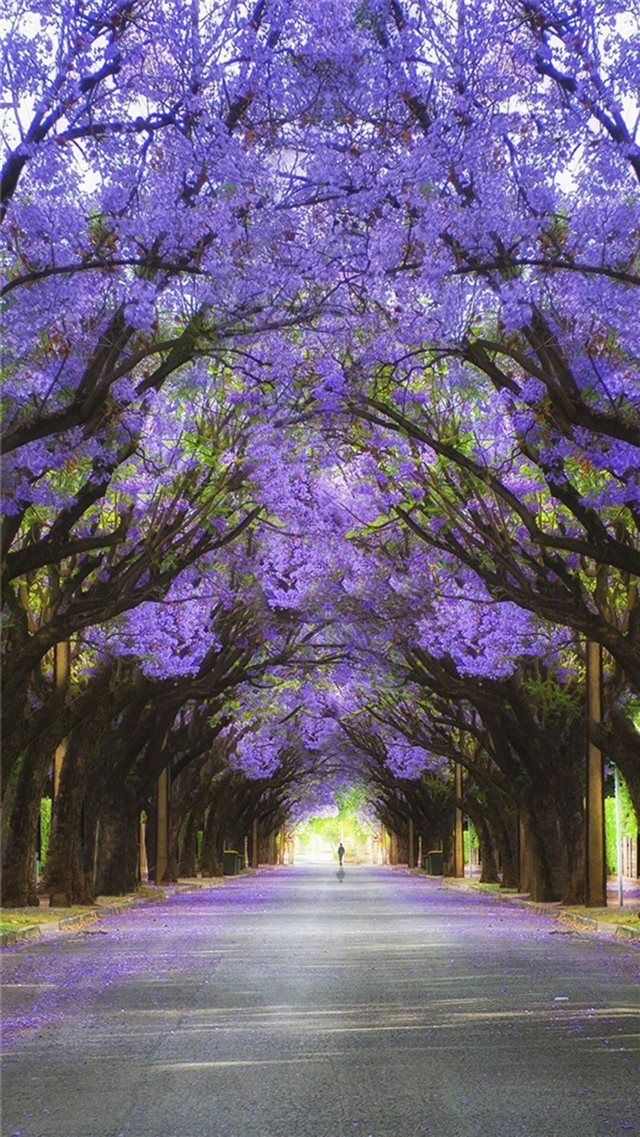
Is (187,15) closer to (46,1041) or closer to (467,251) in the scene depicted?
(467,251)

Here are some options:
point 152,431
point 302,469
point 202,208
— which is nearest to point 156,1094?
point 202,208

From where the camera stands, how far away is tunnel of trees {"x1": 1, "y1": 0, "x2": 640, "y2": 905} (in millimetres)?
15047

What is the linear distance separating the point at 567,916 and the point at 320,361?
554 inches

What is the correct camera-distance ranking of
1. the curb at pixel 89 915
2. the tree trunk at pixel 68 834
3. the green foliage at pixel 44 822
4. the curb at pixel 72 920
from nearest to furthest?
the curb at pixel 72 920, the curb at pixel 89 915, the tree trunk at pixel 68 834, the green foliage at pixel 44 822

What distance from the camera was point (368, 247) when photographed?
17.8m

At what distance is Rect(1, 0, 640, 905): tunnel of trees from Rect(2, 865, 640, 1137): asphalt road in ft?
16.5

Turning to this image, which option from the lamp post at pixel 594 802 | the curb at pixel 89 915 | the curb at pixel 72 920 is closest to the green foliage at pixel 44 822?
the curb at pixel 89 915

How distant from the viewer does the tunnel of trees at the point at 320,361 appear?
49.4ft

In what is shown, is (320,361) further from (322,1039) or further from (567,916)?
(567,916)

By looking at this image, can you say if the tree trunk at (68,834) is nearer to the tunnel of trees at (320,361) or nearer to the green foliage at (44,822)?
the tunnel of trees at (320,361)

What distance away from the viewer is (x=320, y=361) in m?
22.9

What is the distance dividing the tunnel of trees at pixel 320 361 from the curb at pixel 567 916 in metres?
0.71

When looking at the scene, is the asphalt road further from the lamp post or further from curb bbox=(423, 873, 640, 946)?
the lamp post

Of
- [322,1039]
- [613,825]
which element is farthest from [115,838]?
[613,825]
